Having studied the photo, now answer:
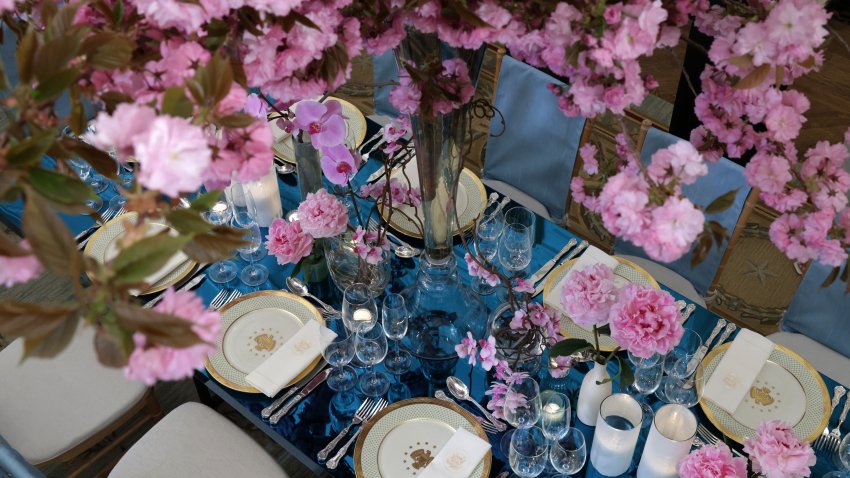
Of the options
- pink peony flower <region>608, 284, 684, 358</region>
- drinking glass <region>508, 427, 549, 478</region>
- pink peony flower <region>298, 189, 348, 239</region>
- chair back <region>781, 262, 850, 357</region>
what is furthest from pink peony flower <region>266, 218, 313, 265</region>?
chair back <region>781, 262, 850, 357</region>

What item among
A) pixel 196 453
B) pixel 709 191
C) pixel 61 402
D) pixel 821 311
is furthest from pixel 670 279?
pixel 61 402

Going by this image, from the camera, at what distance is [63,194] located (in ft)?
2.47

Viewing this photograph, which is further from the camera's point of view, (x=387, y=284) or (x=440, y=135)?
(x=387, y=284)

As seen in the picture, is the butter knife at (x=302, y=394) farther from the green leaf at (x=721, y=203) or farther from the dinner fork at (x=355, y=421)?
the green leaf at (x=721, y=203)

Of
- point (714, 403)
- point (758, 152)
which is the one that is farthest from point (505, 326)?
point (758, 152)

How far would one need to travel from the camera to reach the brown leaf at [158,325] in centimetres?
68

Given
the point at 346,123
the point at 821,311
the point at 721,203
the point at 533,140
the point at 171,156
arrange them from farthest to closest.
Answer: the point at 533,140 → the point at 346,123 → the point at 821,311 → the point at 721,203 → the point at 171,156

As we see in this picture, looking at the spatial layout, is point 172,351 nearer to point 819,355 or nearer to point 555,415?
point 555,415

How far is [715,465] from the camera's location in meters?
1.58

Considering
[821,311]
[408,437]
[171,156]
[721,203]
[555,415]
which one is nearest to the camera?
[171,156]

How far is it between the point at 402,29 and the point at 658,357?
117 centimetres

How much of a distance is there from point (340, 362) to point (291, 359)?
140 millimetres

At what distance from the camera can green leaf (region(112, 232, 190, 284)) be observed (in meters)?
0.68

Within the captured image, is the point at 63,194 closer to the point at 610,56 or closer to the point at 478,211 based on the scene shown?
the point at 610,56
